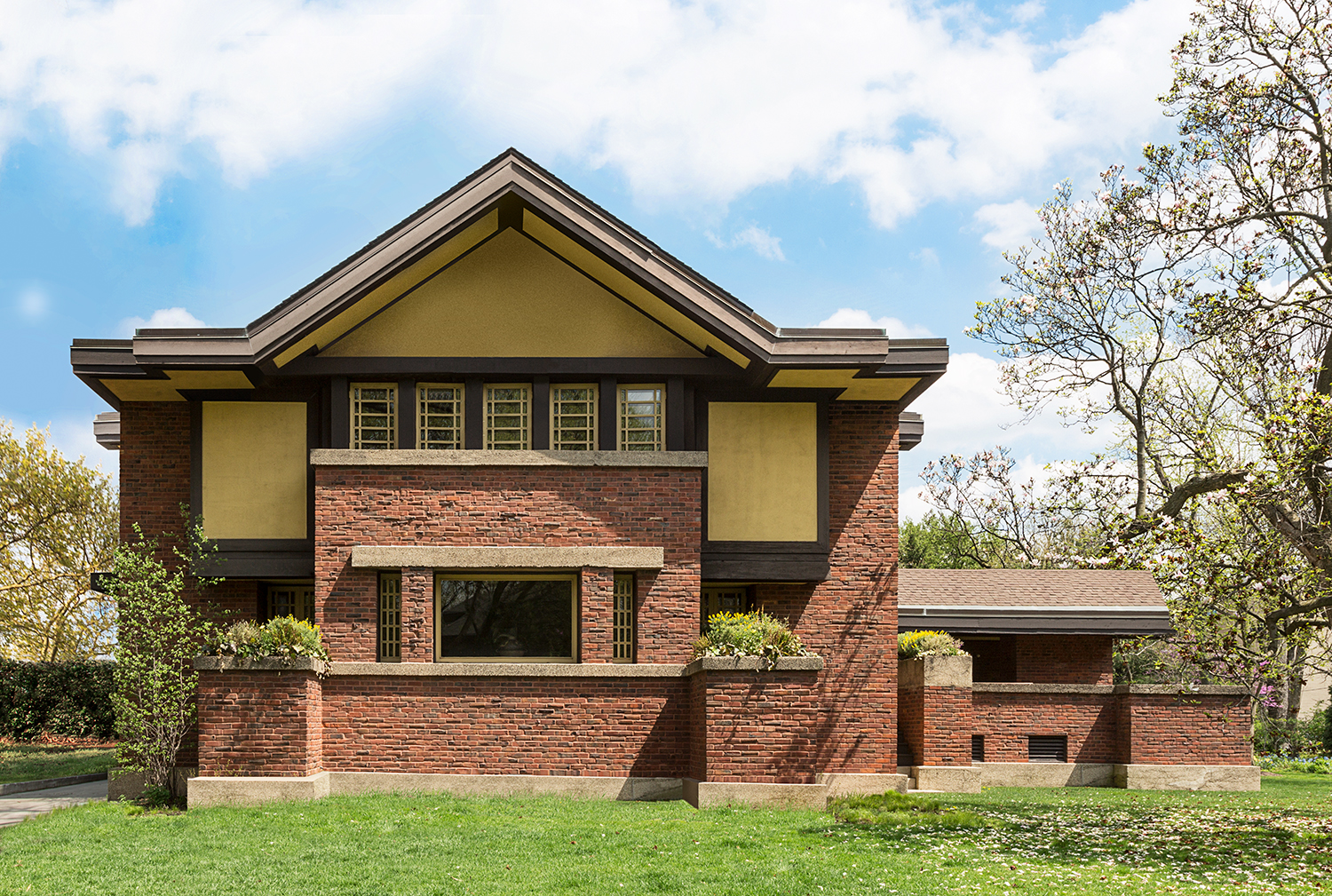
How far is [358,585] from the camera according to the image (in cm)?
1554

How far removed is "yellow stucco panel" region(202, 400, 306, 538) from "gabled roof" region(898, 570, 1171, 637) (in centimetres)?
1233

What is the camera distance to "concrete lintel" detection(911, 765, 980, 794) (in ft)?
60.0

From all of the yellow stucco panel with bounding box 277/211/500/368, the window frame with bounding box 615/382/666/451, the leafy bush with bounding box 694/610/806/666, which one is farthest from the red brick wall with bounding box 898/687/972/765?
the yellow stucco panel with bounding box 277/211/500/368

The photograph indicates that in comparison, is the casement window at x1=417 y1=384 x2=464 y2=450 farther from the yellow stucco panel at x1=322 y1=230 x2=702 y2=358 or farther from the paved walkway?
the paved walkway

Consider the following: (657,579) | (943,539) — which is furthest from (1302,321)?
(943,539)

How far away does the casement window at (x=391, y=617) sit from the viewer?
1566 cm

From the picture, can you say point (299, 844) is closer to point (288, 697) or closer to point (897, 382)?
point (288, 697)

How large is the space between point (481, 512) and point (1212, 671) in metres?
10.0

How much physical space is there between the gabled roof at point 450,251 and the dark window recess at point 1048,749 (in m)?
9.26

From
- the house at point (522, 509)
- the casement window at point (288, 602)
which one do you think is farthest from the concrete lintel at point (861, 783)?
the casement window at point (288, 602)

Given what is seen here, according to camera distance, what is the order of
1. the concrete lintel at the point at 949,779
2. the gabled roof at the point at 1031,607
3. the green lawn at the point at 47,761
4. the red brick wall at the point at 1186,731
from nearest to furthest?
1. the concrete lintel at the point at 949,779
2. the green lawn at the point at 47,761
3. the red brick wall at the point at 1186,731
4. the gabled roof at the point at 1031,607


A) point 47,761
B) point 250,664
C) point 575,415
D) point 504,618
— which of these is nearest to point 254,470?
point 250,664

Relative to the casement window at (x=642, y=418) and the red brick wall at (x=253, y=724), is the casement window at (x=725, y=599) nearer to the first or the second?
the casement window at (x=642, y=418)

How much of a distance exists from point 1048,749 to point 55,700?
Answer: 24266mm
